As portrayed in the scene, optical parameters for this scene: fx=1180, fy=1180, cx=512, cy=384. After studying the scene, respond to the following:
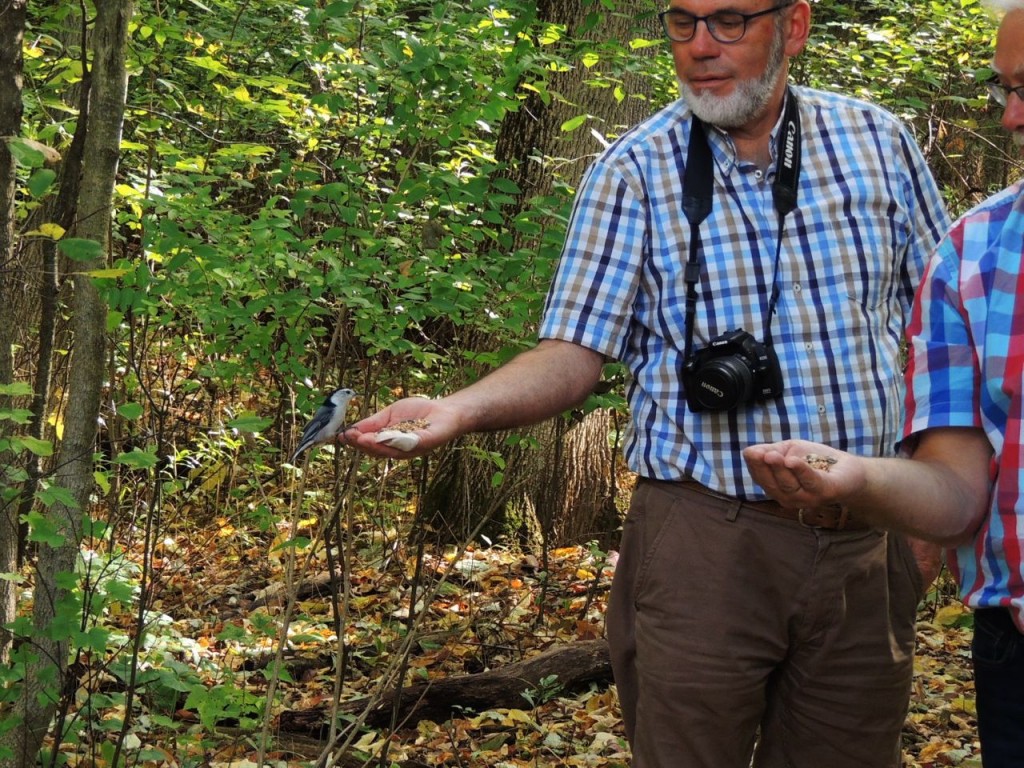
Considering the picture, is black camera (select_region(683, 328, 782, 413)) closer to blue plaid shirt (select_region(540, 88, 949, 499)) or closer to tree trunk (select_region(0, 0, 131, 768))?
blue plaid shirt (select_region(540, 88, 949, 499))

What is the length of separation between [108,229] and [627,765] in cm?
277

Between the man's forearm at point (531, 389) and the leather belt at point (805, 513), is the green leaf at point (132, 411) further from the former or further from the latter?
the leather belt at point (805, 513)

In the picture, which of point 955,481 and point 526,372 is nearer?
point 955,481

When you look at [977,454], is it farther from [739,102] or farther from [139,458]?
[139,458]

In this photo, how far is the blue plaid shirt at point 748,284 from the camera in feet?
8.11

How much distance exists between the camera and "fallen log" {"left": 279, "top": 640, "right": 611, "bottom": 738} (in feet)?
16.1

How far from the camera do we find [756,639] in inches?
96.1

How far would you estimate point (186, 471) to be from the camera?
28.2 ft

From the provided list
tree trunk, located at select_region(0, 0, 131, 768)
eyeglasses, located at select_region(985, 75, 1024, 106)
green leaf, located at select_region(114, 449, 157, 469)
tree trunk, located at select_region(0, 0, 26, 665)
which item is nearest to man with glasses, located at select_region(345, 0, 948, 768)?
eyeglasses, located at select_region(985, 75, 1024, 106)

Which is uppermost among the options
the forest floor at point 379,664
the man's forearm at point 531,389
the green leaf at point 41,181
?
the green leaf at point 41,181

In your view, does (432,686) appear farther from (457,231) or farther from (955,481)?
(955,481)

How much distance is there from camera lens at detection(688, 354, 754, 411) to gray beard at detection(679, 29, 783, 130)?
A: 0.54m

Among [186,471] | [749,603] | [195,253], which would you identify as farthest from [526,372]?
[186,471]

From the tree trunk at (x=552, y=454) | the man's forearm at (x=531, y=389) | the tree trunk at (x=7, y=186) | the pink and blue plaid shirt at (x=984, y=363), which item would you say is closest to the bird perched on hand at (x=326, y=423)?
the man's forearm at (x=531, y=389)
